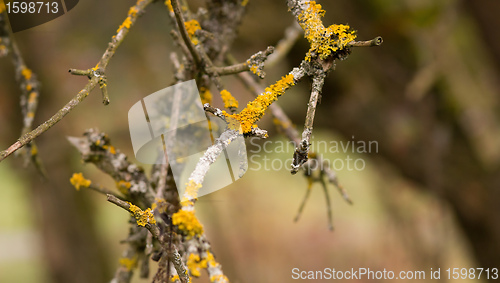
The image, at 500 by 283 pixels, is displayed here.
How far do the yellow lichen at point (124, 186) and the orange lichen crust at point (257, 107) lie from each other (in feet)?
0.62

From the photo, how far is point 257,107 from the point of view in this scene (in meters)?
0.39

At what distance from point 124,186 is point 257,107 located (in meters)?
0.21

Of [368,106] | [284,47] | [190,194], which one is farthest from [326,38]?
[368,106]

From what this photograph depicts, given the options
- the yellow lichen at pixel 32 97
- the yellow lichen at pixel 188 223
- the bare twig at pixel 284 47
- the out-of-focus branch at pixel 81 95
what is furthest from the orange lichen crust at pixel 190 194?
the bare twig at pixel 284 47

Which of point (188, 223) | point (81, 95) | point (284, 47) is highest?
point (284, 47)

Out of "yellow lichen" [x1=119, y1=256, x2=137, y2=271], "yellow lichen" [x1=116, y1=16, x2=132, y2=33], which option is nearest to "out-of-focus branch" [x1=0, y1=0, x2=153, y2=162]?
"yellow lichen" [x1=116, y1=16, x2=132, y2=33]

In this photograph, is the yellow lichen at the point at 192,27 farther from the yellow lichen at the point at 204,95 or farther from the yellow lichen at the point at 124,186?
the yellow lichen at the point at 124,186

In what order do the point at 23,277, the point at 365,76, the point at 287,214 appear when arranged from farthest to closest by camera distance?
the point at 287,214
the point at 23,277
the point at 365,76

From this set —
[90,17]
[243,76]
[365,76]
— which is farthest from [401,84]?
[90,17]

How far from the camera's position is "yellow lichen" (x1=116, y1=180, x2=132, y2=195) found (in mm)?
495

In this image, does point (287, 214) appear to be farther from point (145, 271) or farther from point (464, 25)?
point (145, 271)

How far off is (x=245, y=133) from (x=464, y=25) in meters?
1.45

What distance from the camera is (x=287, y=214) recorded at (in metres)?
4.22

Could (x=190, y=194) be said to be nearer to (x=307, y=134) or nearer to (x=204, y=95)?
(x=307, y=134)
